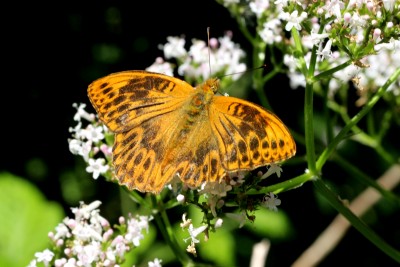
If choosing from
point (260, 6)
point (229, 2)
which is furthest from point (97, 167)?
point (229, 2)

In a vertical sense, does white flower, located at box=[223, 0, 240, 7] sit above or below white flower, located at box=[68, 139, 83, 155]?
above

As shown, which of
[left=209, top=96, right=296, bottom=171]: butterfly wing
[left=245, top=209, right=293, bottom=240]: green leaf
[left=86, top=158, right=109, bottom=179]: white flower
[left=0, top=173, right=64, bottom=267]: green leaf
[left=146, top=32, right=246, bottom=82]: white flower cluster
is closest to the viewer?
[left=209, top=96, right=296, bottom=171]: butterfly wing

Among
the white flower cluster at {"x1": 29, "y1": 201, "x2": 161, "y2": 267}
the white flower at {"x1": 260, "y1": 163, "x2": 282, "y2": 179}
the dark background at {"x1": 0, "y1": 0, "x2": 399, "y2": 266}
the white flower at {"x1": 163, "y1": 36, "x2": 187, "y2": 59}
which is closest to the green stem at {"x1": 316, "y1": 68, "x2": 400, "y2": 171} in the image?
the white flower at {"x1": 260, "y1": 163, "x2": 282, "y2": 179}

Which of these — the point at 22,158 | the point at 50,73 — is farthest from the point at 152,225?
the point at 50,73

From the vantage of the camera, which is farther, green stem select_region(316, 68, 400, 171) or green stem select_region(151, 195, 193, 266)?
green stem select_region(151, 195, 193, 266)

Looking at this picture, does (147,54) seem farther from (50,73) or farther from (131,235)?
(131,235)

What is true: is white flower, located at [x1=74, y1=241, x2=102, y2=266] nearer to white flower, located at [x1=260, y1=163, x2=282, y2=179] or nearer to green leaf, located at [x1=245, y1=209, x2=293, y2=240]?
white flower, located at [x1=260, y1=163, x2=282, y2=179]

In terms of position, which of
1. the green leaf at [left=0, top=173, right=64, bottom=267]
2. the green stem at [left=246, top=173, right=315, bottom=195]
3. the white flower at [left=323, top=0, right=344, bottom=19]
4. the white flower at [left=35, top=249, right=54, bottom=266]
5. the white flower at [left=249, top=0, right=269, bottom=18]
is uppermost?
the white flower at [left=323, top=0, right=344, bottom=19]
